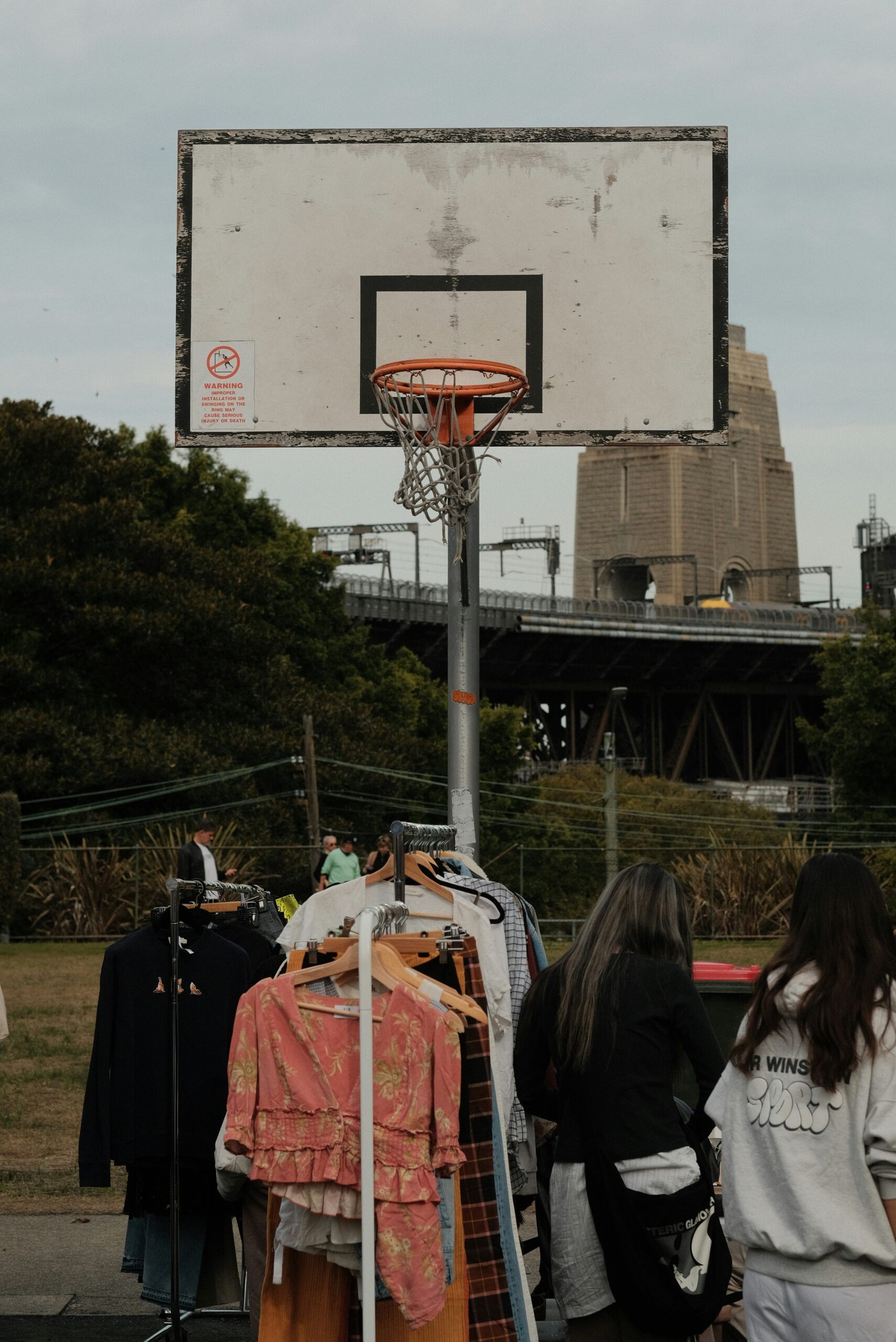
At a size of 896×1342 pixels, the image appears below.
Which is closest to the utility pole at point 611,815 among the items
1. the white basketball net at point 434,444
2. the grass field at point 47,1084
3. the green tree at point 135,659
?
the green tree at point 135,659

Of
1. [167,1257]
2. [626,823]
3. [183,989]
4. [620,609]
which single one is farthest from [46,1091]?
[620,609]

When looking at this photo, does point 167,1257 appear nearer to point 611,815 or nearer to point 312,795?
point 312,795

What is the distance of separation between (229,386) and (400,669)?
39.9 meters

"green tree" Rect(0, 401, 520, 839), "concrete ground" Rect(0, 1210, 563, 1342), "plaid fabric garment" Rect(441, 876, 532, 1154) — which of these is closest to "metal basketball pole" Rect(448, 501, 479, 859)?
"plaid fabric garment" Rect(441, 876, 532, 1154)

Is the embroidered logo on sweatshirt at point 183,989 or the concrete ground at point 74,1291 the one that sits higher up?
the embroidered logo on sweatshirt at point 183,989

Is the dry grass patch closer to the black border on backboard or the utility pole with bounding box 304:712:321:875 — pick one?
the black border on backboard

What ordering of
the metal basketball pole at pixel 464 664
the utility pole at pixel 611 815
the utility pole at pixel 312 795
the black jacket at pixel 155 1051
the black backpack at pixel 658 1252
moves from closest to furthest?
1. the black backpack at pixel 658 1252
2. the black jacket at pixel 155 1051
3. the metal basketball pole at pixel 464 664
4. the utility pole at pixel 312 795
5. the utility pole at pixel 611 815

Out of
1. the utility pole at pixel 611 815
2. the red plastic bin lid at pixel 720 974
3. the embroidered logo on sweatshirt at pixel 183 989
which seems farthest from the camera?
the utility pole at pixel 611 815

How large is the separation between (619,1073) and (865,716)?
126 ft

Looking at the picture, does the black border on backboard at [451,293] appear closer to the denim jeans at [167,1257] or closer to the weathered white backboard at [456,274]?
the weathered white backboard at [456,274]

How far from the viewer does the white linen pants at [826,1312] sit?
347 centimetres

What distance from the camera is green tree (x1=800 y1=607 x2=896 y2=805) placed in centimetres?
4103

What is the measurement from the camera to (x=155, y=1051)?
559cm

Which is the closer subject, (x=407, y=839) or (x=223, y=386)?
(x=407, y=839)
